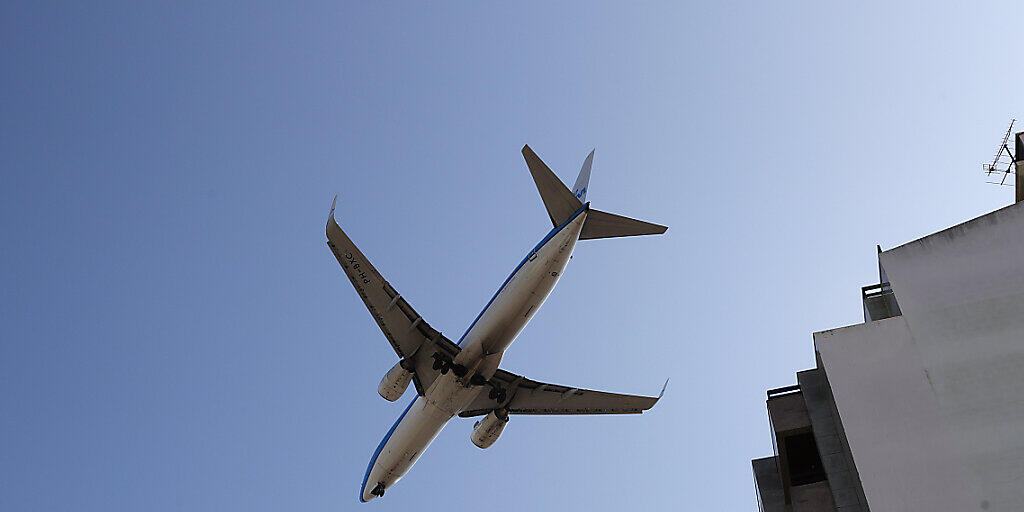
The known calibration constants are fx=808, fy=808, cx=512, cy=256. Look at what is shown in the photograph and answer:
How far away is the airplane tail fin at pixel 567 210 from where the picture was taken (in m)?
29.4

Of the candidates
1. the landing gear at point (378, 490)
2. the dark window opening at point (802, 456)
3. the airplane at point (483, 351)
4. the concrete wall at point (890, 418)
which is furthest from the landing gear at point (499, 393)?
the concrete wall at point (890, 418)

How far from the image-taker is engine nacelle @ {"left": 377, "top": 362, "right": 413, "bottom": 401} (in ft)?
108

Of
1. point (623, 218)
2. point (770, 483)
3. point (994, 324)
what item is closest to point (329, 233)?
point (623, 218)

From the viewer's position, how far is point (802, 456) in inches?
1153

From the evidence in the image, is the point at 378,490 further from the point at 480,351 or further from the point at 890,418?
the point at 890,418

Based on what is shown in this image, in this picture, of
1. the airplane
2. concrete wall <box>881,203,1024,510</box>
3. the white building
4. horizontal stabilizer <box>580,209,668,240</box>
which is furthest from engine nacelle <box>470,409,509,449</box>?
concrete wall <box>881,203,1024,510</box>

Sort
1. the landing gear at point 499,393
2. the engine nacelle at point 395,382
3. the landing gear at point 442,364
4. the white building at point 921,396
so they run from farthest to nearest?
the landing gear at point 499,393 < the engine nacelle at point 395,382 < the landing gear at point 442,364 < the white building at point 921,396

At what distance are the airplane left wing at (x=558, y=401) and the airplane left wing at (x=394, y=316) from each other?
14.5 feet

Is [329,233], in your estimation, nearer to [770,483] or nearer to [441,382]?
[441,382]

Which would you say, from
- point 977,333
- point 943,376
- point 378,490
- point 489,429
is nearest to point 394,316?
point 489,429

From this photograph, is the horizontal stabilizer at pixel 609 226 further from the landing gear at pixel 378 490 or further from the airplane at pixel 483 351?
the landing gear at pixel 378 490

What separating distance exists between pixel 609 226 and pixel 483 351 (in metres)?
6.79

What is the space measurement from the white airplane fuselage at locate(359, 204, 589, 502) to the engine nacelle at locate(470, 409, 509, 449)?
1341 mm

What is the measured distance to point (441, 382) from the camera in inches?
1260
